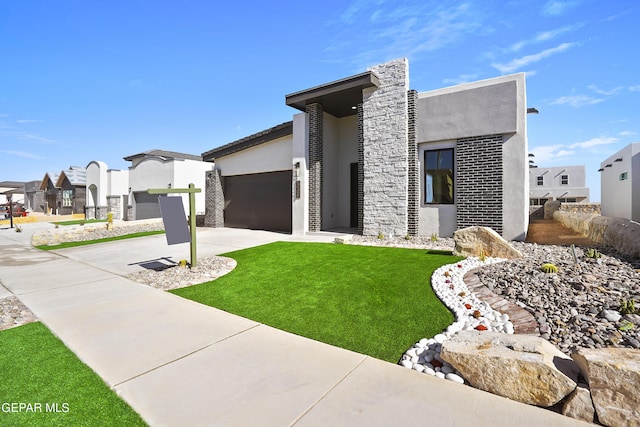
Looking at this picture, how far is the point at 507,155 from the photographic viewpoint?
9906 mm

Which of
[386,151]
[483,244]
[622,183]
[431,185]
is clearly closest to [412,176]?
[431,185]

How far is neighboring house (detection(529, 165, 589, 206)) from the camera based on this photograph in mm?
39188

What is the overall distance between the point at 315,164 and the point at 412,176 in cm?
426

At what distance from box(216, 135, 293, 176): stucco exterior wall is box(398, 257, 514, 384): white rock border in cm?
1032

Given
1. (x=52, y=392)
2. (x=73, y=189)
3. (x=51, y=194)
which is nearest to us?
(x=52, y=392)

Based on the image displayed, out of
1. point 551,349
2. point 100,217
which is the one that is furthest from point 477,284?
point 100,217

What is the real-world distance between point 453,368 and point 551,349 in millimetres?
908

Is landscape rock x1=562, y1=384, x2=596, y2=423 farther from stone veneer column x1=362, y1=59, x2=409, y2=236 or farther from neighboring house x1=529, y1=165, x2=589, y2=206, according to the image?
neighboring house x1=529, y1=165, x2=589, y2=206

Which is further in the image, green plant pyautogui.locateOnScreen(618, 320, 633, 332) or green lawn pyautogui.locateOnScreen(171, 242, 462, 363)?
green lawn pyautogui.locateOnScreen(171, 242, 462, 363)

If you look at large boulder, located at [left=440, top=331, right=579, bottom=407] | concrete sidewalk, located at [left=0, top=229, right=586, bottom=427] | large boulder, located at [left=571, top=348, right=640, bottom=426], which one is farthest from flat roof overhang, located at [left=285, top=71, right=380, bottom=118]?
large boulder, located at [left=571, top=348, right=640, bottom=426]

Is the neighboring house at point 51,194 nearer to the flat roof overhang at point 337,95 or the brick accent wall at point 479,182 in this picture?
the flat roof overhang at point 337,95

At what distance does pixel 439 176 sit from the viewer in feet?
37.0

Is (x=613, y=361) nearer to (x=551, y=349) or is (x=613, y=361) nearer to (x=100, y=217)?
(x=551, y=349)

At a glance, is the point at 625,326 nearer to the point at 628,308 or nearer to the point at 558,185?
the point at 628,308
